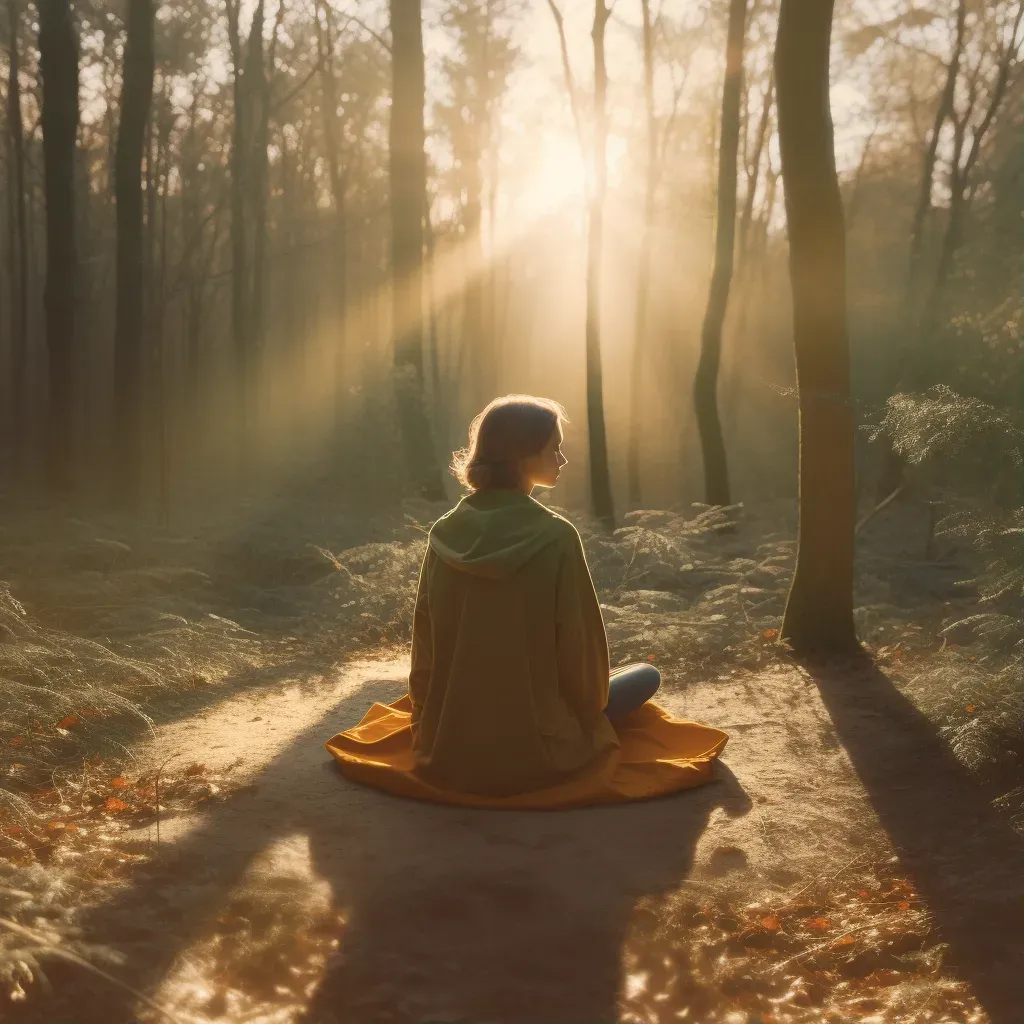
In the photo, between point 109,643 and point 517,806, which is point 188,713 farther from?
point 517,806

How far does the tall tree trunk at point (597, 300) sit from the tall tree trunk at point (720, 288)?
151cm

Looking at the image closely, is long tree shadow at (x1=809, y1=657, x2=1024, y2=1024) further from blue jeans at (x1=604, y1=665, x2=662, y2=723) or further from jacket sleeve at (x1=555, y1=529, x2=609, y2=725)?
jacket sleeve at (x1=555, y1=529, x2=609, y2=725)

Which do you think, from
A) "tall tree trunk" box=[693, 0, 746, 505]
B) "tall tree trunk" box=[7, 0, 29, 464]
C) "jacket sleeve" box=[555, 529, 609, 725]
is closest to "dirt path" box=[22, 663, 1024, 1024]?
"jacket sleeve" box=[555, 529, 609, 725]

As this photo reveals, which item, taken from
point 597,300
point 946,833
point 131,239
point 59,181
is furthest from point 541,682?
point 59,181

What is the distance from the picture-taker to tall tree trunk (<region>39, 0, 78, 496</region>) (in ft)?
43.7

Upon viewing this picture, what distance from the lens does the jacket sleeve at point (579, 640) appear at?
14.6ft

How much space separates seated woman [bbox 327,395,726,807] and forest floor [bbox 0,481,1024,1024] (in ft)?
0.58

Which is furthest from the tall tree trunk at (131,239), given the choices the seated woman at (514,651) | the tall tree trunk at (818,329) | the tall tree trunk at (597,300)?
the seated woman at (514,651)

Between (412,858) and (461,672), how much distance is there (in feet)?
2.81

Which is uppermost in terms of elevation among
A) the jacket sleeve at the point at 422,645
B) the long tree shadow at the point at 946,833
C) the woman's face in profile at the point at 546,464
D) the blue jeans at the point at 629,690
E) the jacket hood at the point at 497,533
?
the woman's face in profile at the point at 546,464

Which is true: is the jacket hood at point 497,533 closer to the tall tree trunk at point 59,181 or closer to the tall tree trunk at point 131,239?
the tall tree trunk at point 131,239

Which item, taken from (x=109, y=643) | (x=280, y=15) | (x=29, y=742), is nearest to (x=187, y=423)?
(x=280, y=15)

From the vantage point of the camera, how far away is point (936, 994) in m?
2.99

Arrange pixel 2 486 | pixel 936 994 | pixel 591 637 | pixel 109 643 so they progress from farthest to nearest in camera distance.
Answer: pixel 2 486
pixel 109 643
pixel 591 637
pixel 936 994
